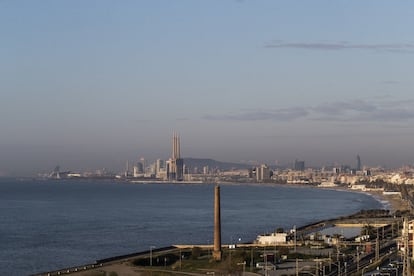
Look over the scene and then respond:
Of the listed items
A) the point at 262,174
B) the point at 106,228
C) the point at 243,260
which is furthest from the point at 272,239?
the point at 262,174

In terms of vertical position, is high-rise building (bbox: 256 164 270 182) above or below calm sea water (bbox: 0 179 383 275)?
above

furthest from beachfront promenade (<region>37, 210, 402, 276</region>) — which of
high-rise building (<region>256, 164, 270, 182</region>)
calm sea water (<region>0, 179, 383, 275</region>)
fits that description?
high-rise building (<region>256, 164, 270, 182</region>)

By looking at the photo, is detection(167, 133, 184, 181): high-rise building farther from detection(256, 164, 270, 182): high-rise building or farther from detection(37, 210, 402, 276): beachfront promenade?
detection(37, 210, 402, 276): beachfront promenade

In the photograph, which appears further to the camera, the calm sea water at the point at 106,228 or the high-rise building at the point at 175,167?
the high-rise building at the point at 175,167

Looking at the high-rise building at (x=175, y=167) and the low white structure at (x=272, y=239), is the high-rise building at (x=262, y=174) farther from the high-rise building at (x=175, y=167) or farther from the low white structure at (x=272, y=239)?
the low white structure at (x=272, y=239)

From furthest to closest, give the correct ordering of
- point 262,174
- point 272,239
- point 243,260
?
point 262,174 < point 272,239 < point 243,260

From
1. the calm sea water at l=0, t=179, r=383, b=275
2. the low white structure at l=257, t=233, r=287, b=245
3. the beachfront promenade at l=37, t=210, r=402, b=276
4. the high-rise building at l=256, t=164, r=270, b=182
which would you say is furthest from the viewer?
the high-rise building at l=256, t=164, r=270, b=182

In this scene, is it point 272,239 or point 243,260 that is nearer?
point 243,260

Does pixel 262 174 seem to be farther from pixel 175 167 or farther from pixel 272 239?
pixel 272 239

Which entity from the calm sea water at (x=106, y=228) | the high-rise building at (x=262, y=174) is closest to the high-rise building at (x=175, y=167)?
the high-rise building at (x=262, y=174)

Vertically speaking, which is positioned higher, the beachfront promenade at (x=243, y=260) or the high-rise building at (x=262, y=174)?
the high-rise building at (x=262, y=174)

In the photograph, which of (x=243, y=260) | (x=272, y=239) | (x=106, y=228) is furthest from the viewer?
(x=106, y=228)

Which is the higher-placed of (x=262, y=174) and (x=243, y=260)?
(x=262, y=174)

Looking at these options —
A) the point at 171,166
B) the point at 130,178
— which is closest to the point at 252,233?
the point at 171,166
